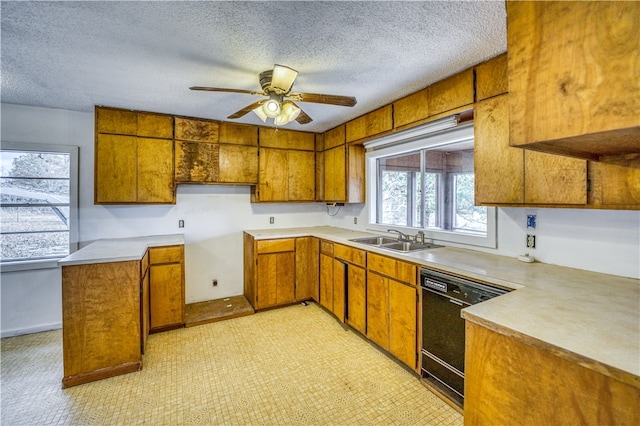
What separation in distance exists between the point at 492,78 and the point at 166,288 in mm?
3486

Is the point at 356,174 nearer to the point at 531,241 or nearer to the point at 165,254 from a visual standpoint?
the point at 531,241

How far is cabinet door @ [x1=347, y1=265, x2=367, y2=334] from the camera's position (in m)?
2.74

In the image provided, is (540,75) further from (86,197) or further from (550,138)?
(86,197)

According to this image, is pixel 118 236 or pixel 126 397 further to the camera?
pixel 118 236

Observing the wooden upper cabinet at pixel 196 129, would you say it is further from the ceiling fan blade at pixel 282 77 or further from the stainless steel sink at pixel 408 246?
the stainless steel sink at pixel 408 246

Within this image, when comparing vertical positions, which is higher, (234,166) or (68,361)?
(234,166)

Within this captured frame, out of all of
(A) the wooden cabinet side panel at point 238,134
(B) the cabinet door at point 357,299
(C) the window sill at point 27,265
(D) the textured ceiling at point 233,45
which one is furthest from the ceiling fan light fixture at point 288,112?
(C) the window sill at point 27,265

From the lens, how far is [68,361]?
214 centimetres

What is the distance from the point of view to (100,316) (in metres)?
2.21

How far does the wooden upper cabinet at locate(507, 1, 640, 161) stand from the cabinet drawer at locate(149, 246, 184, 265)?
3096mm

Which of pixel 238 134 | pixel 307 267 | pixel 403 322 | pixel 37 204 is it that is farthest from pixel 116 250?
pixel 403 322

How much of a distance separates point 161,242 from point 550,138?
330 cm

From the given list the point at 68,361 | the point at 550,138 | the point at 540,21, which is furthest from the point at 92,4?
the point at 68,361

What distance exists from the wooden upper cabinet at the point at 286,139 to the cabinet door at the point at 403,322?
8.01 ft
